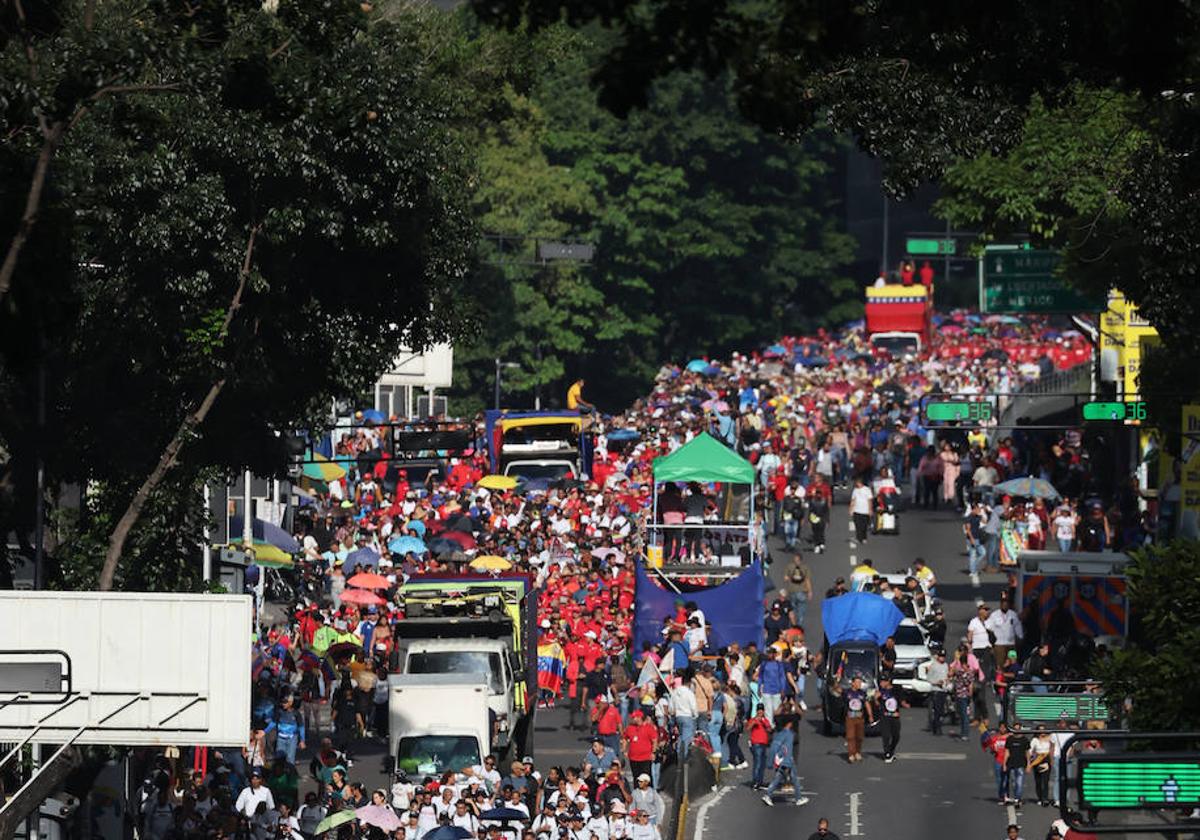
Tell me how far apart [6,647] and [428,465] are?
41.3 metres

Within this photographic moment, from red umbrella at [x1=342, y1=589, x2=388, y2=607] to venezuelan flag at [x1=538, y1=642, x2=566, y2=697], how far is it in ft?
10.9

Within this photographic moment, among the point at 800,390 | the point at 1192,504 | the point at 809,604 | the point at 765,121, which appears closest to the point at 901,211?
the point at 800,390

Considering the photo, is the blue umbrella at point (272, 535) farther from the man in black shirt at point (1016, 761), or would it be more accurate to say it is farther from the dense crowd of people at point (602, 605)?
the man in black shirt at point (1016, 761)

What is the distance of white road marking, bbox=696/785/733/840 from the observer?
35.4 metres

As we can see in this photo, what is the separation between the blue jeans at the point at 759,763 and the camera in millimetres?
37938

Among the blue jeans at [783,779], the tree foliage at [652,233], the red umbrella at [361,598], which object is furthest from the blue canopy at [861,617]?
the tree foliage at [652,233]

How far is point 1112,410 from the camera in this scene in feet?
154

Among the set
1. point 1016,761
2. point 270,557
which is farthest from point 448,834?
point 270,557

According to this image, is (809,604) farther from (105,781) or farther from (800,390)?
(800,390)

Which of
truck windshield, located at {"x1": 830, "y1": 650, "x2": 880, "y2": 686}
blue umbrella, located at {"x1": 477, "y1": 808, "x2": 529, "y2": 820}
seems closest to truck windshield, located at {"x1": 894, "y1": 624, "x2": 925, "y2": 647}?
truck windshield, located at {"x1": 830, "y1": 650, "x2": 880, "y2": 686}

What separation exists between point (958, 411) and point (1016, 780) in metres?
14.8

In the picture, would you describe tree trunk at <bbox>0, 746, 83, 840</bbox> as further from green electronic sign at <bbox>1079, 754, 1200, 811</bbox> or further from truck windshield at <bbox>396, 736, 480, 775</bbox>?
green electronic sign at <bbox>1079, 754, 1200, 811</bbox>

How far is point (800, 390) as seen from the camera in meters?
82.4

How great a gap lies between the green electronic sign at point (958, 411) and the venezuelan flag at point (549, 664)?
8898 mm
